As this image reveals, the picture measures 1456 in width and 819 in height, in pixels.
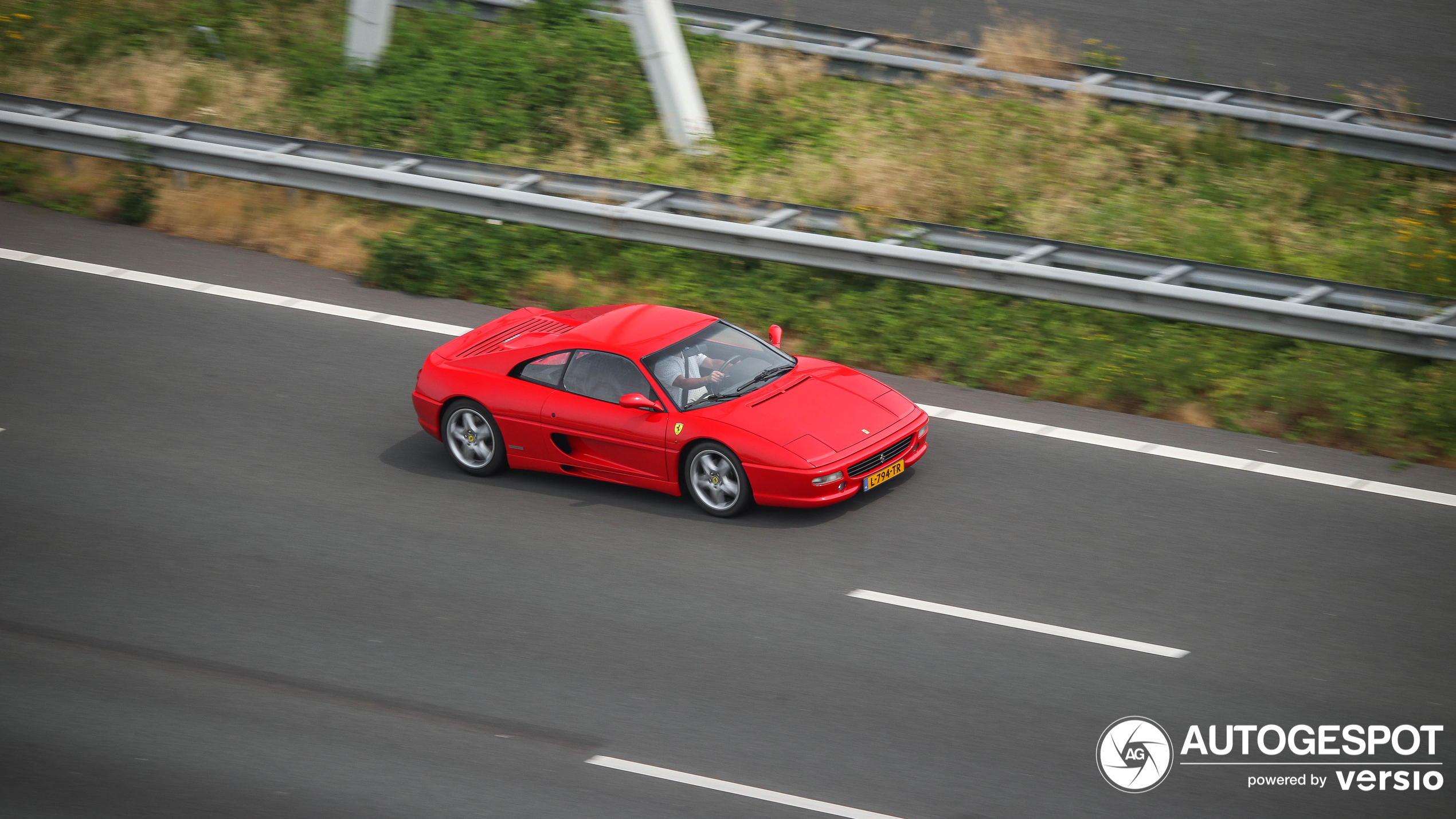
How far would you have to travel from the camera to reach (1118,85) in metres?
16.3

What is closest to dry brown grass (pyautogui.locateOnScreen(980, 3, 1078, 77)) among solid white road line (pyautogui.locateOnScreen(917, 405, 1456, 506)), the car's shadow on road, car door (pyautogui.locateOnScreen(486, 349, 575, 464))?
solid white road line (pyautogui.locateOnScreen(917, 405, 1456, 506))

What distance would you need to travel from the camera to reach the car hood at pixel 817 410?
9.80 m

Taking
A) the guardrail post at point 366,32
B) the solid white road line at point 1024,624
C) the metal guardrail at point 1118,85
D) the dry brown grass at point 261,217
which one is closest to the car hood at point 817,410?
the solid white road line at point 1024,624

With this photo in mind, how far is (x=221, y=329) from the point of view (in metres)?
13.1

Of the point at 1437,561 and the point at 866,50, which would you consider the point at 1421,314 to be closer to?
the point at 1437,561

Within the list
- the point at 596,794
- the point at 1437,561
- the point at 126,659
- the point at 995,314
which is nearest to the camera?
the point at 596,794

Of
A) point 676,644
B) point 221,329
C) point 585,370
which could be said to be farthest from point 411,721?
point 221,329

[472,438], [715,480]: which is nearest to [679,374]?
[715,480]

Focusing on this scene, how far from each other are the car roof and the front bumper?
1.34m

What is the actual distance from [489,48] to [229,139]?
3712 millimetres

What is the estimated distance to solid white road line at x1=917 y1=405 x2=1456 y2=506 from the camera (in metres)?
10.2

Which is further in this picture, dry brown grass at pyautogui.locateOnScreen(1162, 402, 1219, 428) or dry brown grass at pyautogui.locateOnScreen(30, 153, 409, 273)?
dry brown grass at pyautogui.locateOnScreen(30, 153, 409, 273)

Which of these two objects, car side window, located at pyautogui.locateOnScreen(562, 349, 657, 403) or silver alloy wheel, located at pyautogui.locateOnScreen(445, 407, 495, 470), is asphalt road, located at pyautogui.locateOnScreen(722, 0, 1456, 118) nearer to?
car side window, located at pyautogui.locateOnScreen(562, 349, 657, 403)

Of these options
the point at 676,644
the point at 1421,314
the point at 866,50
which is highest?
the point at 866,50
